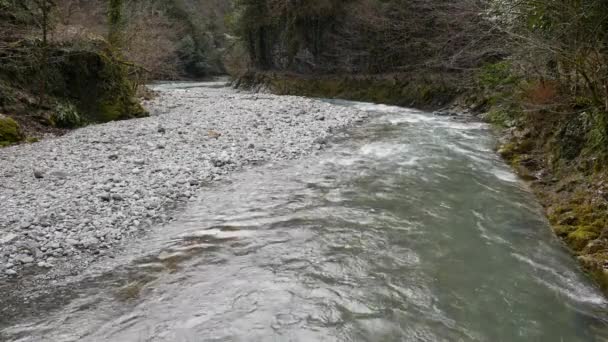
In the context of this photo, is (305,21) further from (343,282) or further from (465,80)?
(343,282)

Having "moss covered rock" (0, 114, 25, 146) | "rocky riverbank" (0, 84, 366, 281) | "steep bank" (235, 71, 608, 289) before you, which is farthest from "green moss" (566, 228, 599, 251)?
"moss covered rock" (0, 114, 25, 146)

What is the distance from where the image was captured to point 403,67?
84.7 ft

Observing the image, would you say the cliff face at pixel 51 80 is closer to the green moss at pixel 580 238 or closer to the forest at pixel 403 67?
the forest at pixel 403 67

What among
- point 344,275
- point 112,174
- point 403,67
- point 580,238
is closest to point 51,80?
point 112,174

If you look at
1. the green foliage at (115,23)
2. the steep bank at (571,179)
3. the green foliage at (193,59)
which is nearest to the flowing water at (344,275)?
the steep bank at (571,179)

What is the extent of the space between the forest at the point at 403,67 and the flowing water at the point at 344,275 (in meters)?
0.98

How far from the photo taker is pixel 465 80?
2025cm

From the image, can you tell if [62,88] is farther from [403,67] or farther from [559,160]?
[403,67]

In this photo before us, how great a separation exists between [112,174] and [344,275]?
17.6 ft

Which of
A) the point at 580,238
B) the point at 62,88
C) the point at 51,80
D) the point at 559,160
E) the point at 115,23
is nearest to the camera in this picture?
the point at 580,238

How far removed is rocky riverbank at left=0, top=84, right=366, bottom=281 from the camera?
573 cm

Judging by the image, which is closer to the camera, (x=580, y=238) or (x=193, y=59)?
(x=580, y=238)

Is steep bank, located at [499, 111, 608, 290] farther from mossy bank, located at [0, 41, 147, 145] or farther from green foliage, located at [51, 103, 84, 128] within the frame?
green foliage, located at [51, 103, 84, 128]

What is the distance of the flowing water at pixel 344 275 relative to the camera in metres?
4.29
